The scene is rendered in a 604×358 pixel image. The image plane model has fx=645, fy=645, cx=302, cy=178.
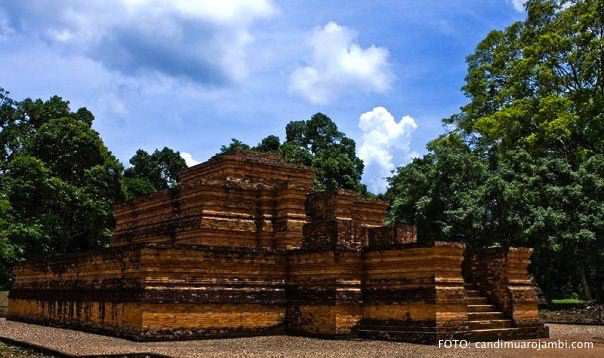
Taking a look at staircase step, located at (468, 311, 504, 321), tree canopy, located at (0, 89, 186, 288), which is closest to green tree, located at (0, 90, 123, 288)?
tree canopy, located at (0, 89, 186, 288)

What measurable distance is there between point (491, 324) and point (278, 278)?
5180 millimetres

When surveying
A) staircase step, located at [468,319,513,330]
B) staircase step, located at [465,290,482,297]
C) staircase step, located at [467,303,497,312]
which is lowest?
staircase step, located at [468,319,513,330]

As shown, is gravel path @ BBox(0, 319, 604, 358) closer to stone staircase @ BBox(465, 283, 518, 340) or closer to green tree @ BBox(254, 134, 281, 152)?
stone staircase @ BBox(465, 283, 518, 340)

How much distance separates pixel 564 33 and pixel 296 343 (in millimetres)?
23016

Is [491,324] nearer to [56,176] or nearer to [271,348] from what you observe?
[271,348]

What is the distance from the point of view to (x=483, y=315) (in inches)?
595

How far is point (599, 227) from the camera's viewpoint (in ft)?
75.7

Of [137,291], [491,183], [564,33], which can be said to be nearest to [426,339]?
[137,291]

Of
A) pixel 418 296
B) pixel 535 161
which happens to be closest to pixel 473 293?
pixel 418 296

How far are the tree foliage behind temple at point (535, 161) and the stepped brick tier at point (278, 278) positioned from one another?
7896 mm

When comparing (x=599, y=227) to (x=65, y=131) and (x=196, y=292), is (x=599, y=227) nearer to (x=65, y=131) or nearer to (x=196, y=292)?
(x=196, y=292)

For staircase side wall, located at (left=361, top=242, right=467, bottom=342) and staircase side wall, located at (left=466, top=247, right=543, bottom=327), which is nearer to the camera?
staircase side wall, located at (left=361, top=242, right=467, bottom=342)

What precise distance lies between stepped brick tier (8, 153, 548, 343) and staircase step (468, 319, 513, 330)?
4 centimetres

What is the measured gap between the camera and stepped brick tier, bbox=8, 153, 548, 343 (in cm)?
1397
